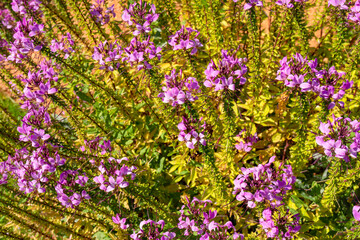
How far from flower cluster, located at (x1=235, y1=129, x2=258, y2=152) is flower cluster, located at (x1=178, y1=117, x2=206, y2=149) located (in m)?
1.16

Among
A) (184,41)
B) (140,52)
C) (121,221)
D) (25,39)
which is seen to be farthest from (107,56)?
(121,221)

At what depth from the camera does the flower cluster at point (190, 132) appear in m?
2.34

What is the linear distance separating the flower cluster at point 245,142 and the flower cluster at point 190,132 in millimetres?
1162

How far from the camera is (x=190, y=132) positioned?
237 centimetres

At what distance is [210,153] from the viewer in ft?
9.26

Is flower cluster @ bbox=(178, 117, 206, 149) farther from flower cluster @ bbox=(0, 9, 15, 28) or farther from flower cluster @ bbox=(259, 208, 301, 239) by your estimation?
flower cluster @ bbox=(0, 9, 15, 28)

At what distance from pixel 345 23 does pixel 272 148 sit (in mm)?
1782

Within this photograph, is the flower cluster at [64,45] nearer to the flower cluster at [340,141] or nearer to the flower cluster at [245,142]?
the flower cluster at [245,142]

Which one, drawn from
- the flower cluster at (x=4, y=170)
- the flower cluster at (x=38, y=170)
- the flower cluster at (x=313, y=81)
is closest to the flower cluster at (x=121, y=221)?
the flower cluster at (x=38, y=170)

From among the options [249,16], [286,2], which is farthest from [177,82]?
[286,2]

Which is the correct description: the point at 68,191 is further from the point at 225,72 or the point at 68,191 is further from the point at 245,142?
the point at 245,142

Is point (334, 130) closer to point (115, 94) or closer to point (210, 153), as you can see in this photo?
point (210, 153)

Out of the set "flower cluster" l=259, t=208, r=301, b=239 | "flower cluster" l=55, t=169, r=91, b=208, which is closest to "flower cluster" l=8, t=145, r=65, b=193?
"flower cluster" l=55, t=169, r=91, b=208

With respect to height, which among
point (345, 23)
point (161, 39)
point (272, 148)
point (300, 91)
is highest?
point (161, 39)
